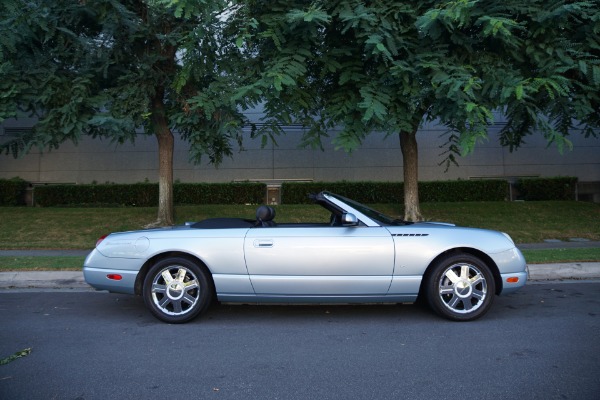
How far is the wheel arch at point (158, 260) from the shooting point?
5406 millimetres

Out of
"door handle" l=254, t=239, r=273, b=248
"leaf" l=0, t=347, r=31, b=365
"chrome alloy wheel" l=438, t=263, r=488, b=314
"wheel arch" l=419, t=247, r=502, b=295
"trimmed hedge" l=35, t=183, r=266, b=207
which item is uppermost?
"trimmed hedge" l=35, t=183, r=266, b=207

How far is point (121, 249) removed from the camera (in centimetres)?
552

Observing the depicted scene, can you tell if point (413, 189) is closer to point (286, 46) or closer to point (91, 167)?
point (286, 46)

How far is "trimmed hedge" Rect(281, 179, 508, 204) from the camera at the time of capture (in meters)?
16.5

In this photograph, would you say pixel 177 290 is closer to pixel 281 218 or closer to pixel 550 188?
pixel 281 218

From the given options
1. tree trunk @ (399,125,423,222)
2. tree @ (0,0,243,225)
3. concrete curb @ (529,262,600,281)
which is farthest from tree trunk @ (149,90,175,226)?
concrete curb @ (529,262,600,281)

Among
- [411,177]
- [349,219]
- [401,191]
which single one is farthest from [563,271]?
[401,191]

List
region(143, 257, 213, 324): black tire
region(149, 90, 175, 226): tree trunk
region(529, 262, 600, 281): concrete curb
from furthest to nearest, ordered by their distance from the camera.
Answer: region(149, 90, 175, 226): tree trunk < region(529, 262, 600, 281): concrete curb < region(143, 257, 213, 324): black tire

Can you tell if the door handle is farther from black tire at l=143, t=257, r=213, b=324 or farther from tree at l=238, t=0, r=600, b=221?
tree at l=238, t=0, r=600, b=221

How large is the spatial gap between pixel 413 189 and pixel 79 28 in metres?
9.03

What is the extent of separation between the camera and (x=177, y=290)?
536cm

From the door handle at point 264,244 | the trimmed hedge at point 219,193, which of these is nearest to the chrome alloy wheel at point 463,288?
the door handle at point 264,244

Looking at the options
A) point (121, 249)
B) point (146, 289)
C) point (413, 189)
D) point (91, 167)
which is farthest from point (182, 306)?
point (91, 167)

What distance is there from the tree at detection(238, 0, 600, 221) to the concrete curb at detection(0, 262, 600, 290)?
200 centimetres
